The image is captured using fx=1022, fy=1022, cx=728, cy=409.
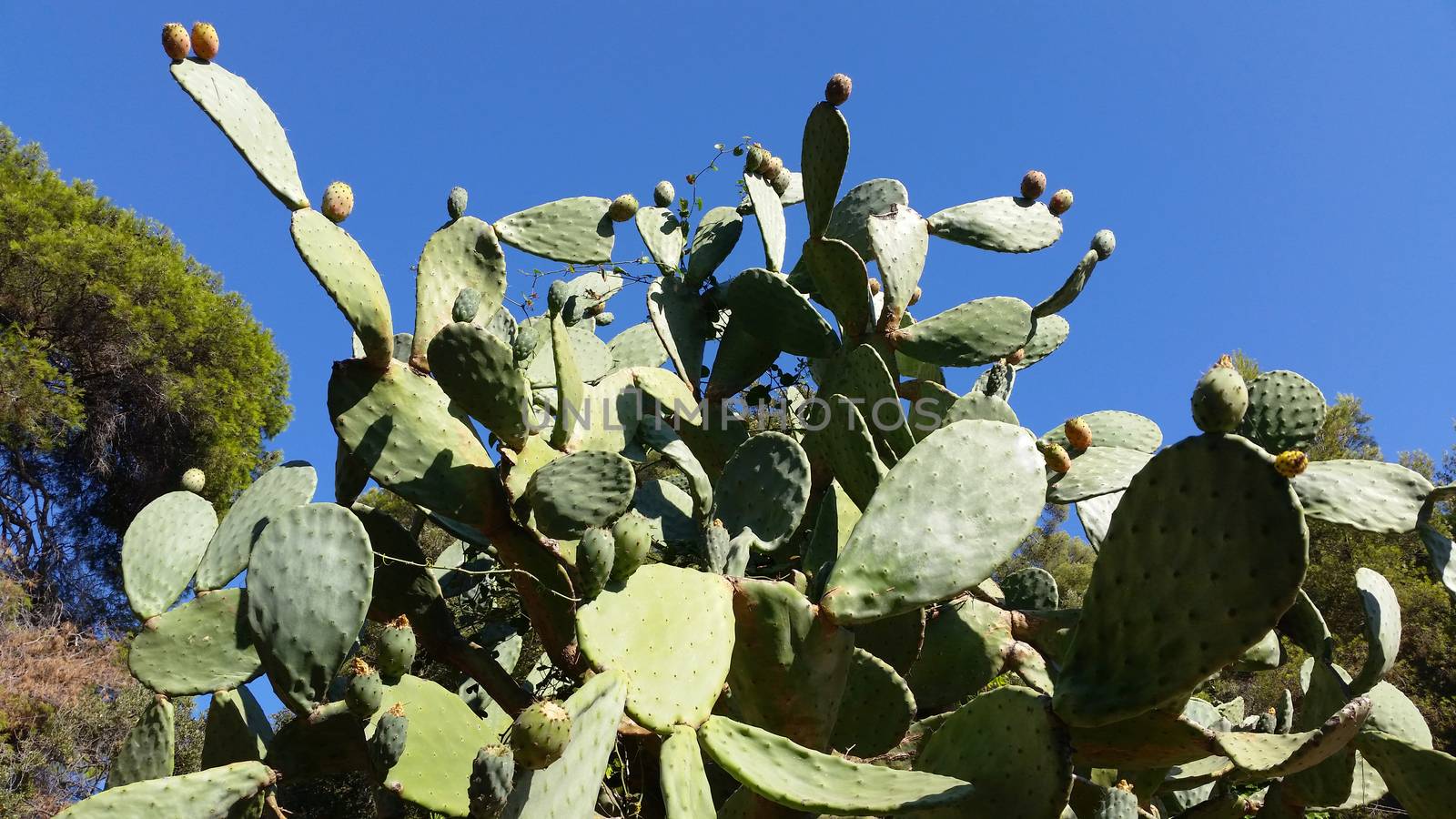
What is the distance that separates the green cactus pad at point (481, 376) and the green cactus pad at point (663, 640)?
0.44 meters

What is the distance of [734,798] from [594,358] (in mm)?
1351

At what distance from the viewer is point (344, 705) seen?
1739 mm

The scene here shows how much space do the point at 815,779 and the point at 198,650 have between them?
125 cm

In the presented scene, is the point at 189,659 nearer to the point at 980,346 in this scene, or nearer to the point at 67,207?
the point at 980,346

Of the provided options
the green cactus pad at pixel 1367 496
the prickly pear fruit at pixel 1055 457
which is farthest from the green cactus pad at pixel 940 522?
the green cactus pad at pixel 1367 496

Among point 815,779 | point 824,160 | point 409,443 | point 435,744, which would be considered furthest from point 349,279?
point 815,779

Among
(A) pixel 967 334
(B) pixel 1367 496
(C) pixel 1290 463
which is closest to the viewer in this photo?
(C) pixel 1290 463

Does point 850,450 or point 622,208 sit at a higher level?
point 622,208

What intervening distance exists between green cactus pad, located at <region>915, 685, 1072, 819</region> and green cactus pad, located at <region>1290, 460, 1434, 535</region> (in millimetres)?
823

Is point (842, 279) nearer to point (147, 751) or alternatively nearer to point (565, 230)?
point (565, 230)

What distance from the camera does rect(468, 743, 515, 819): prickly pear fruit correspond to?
1.31 meters

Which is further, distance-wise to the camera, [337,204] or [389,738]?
[337,204]

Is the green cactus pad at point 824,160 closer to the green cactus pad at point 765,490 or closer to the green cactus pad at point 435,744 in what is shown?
the green cactus pad at point 765,490

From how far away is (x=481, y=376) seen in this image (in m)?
1.73
